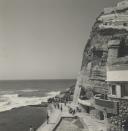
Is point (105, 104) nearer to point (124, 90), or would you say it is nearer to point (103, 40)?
point (124, 90)

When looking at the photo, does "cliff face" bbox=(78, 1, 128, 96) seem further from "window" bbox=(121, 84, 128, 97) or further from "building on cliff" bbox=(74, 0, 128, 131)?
"window" bbox=(121, 84, 128, 97)

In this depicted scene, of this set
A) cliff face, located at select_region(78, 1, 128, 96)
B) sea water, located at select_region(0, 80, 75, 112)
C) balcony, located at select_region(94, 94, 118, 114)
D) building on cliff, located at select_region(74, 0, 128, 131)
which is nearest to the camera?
building on cliff, located at select_region(74, 0, 128, 131)

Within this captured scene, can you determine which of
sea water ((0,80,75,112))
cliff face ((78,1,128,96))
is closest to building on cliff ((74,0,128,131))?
cliff face ((78,1,128,96))

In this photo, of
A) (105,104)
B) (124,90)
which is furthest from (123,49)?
(105,104)

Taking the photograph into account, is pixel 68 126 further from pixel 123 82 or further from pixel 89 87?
pixel 89 87

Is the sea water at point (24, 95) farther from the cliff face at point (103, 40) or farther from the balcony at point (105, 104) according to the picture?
the balcony at point (105, 104)

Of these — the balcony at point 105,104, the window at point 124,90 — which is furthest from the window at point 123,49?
the balcony at point 105,104

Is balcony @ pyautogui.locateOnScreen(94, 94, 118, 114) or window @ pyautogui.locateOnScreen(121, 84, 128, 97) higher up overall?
window @ pyautogui.locateOnScreen(121, 84, 128, 97)

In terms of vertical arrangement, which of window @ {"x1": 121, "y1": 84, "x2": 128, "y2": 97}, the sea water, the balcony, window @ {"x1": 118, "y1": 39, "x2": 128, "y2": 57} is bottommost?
the sea water
